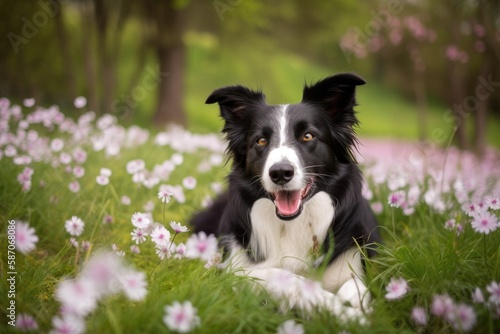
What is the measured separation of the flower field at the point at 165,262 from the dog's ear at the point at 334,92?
0.88m

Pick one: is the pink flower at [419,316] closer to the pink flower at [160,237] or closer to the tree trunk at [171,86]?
the pink flower at [160,237]

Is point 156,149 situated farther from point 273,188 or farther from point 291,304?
point 291,304

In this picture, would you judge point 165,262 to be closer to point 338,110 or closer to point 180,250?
point 180,250

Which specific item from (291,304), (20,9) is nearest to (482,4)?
(291,304)

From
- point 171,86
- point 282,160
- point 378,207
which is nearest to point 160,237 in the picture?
point 282,160

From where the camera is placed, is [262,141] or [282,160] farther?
[262,141]

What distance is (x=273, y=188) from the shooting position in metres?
2.92

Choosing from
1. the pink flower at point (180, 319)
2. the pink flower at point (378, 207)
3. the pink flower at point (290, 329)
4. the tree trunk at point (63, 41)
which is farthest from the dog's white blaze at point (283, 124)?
the tree trunk at point (63, 41)

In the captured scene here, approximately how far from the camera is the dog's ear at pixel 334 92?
3.24 meters

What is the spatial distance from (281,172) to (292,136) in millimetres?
479

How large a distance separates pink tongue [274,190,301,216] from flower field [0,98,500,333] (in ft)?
1.94

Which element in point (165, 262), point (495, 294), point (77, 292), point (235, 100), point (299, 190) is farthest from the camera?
point (235, 100)

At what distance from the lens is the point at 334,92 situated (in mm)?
3410

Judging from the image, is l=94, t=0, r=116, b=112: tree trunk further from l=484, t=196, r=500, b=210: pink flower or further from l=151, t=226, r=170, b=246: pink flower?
l=484, t=196, r=500, b=210: pink flower
